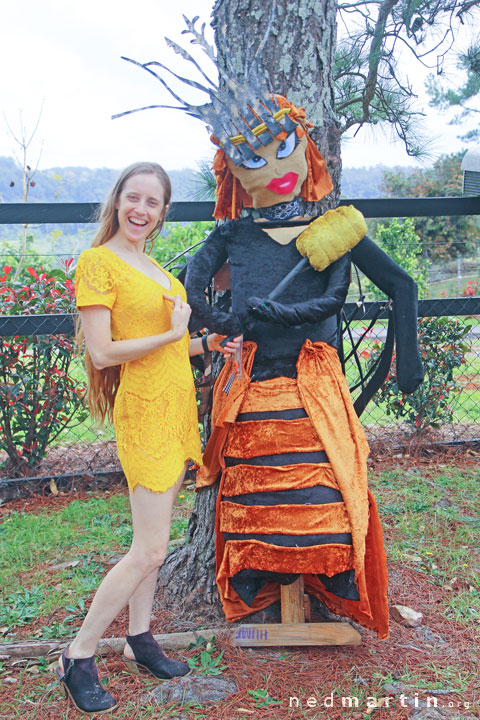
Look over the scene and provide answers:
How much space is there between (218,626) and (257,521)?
0.62 metres

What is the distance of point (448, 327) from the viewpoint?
4566mm

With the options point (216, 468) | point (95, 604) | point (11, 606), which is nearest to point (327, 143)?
point (216, 468)

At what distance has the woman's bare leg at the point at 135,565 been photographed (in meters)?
1.91

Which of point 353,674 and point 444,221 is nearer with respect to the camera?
point 353,674

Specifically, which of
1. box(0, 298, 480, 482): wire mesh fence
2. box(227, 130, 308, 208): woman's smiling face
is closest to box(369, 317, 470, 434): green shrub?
box(0, 298, 480, 482): wire mesh fence

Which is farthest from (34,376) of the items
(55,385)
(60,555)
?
(60,555)

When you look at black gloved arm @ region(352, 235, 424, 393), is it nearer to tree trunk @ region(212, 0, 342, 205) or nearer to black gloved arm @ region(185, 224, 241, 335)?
tree trunk @ region(212, 0, 342, 205)

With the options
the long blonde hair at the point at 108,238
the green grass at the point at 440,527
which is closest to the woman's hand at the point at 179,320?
the long blonde hair at the point at 108,238

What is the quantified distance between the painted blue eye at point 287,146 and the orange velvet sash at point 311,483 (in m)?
0.62

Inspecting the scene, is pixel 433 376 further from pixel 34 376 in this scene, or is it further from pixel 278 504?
pixel 278 504

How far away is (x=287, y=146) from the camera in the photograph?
2113 millimetres

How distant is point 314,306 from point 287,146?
54 cm

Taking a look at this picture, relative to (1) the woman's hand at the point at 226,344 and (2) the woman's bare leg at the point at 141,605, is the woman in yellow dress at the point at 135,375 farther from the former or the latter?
(1) the woman's hand at the point at 226,344

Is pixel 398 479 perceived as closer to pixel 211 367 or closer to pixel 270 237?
pixel 211 367
